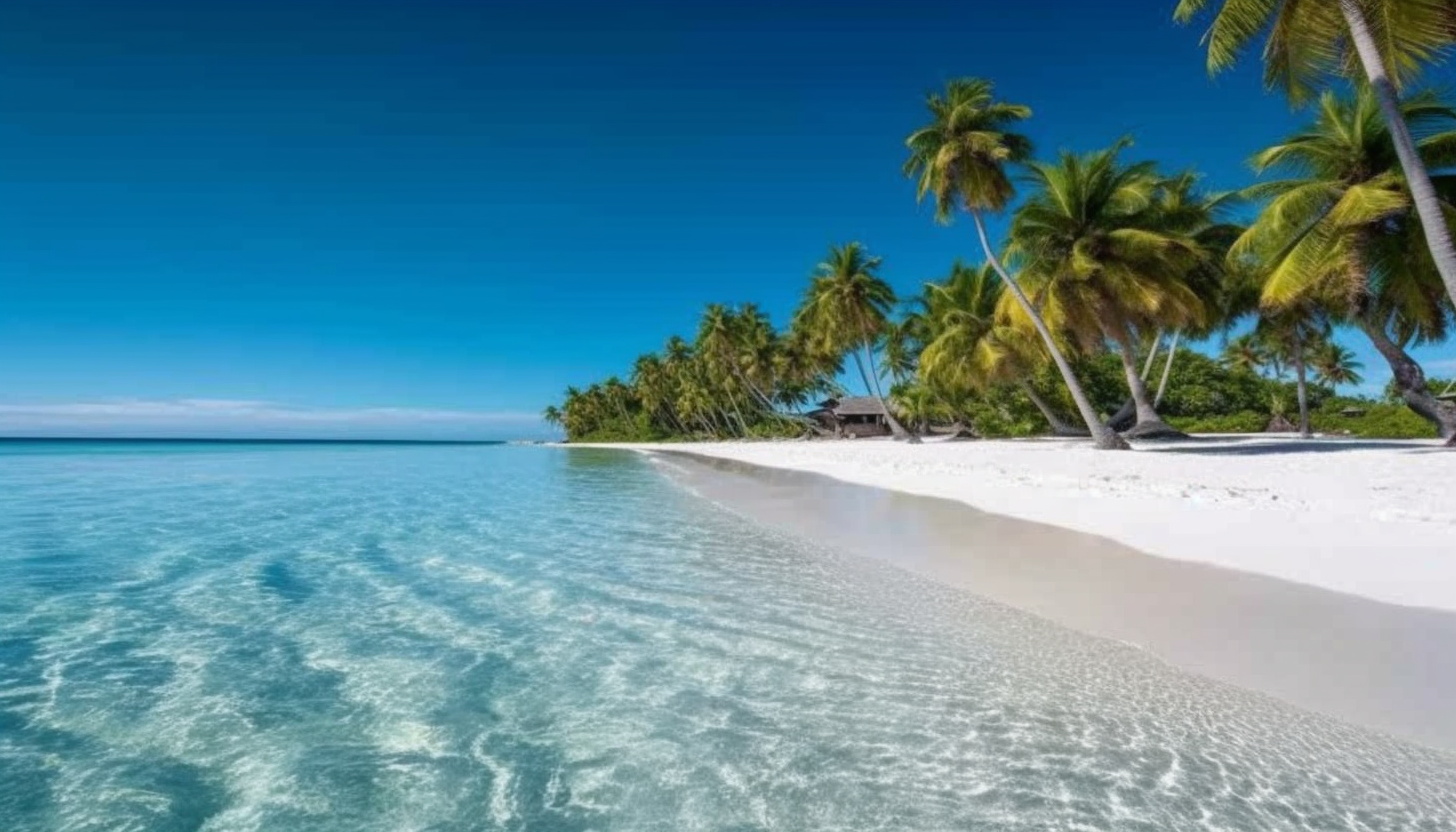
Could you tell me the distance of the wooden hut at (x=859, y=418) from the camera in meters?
56.9

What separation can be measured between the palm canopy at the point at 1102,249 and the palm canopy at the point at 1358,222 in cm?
278

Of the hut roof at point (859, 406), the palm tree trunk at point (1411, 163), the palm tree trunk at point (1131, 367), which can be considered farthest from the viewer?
the hut roof at point (859, 406)

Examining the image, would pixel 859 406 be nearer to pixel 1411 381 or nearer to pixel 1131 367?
pixel 1131 367

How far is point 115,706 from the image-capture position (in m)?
3.90

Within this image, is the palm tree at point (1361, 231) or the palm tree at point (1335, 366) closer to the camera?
the palm tree at point (1361, 231)

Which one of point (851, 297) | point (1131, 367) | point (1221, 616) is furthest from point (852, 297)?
point (1221, 616)

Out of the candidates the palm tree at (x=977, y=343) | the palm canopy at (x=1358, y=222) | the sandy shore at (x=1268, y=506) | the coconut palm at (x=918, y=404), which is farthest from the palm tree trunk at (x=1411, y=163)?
the coconut palm at (x=918, y=404)

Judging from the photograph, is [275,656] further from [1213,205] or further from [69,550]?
[1213,205]

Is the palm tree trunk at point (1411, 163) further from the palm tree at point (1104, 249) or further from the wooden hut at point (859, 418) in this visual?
the wooden hut at point (859, 418)

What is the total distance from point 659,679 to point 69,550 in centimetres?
968

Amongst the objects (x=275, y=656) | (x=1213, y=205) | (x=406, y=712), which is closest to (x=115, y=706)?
(x=275, y=656)

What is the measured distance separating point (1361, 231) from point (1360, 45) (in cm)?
776

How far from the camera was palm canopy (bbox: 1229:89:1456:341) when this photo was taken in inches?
578

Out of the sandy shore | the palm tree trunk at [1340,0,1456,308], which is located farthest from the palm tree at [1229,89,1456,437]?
the palm tree trunk at [1340,0,1456,308]
